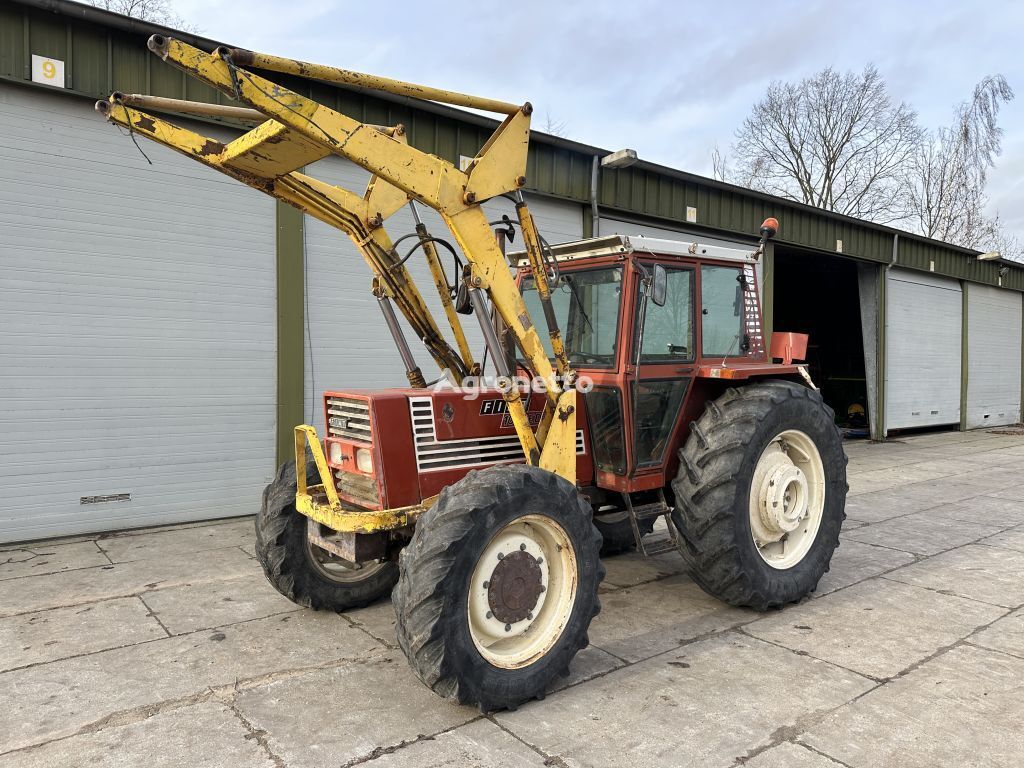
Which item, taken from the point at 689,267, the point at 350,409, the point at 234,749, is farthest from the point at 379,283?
the point at 234,749

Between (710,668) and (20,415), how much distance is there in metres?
5.97

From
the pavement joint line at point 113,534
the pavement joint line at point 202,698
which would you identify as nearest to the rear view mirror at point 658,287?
the pavement joint line at point 202,698

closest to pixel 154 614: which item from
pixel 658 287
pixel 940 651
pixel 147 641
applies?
pixel 147 641

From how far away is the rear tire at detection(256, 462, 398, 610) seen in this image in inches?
167

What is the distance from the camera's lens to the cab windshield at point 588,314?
4.37 meters

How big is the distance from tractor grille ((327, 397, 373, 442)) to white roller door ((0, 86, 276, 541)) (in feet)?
11.3

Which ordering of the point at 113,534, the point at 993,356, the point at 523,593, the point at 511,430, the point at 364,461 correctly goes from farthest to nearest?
the point at 993,356, the point at 113,534, the point at 511,430, the point at 364,461, the point at 523,593

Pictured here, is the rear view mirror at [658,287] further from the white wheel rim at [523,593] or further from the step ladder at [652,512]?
the white wheel rim at [523,593]

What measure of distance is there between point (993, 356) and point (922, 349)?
13.8 ft

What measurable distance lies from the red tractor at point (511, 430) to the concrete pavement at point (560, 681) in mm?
287

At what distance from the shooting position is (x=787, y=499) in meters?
4.71

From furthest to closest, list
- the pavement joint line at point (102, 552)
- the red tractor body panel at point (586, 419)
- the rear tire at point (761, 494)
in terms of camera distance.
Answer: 1. the pavement joint line at point (102, 552)
2. the rear tire at point (761, 494)
3. the red tractor body panel at point (586, 419)

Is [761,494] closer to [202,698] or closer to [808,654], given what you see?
[808,654]

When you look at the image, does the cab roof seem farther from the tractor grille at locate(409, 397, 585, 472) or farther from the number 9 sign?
the number 9 sign
